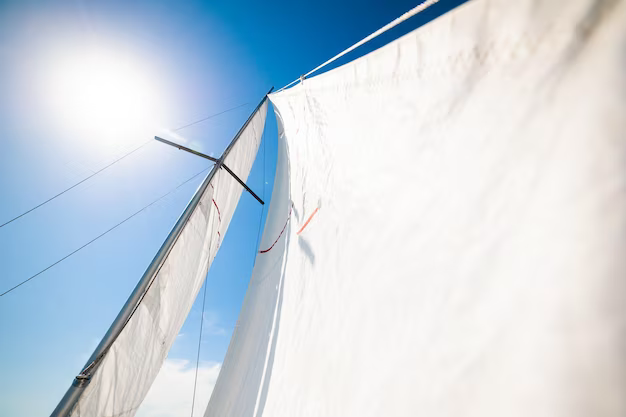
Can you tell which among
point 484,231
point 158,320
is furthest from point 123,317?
point 484,231

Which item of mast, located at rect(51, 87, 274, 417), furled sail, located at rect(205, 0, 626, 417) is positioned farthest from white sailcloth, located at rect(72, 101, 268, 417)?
furled sail, located at rect(205, 0, 626, 417)

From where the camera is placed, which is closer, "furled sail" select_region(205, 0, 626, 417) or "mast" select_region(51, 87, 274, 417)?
"furled sail" select_region(205, 0, 626, 417)

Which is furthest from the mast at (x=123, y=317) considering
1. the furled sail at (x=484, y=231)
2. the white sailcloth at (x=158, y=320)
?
the furled sail at (x=484, y=231)

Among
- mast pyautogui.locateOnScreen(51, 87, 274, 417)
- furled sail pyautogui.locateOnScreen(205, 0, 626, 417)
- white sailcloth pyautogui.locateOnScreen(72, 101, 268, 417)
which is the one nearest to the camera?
furled sail pyautogui.locateOnScreen(205, 0, 626, 417)

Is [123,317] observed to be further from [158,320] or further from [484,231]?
[484,231]

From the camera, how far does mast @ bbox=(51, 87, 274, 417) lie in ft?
4.54

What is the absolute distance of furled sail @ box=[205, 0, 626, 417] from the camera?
331 millimetres

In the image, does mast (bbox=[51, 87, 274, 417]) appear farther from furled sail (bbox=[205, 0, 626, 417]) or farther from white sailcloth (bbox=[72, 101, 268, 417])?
furled sail (bbox=[205, 0, 626, 417])

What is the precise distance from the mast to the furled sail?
1.20 meters

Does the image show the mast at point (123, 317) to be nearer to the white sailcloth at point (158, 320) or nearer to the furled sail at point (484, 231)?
the white sailcloth at point (158, 320)

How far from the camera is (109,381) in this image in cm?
163

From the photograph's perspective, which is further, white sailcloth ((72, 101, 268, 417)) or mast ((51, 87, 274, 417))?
white sailcloth ((72, 101, 268, 417))

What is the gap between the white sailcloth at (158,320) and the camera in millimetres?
1620

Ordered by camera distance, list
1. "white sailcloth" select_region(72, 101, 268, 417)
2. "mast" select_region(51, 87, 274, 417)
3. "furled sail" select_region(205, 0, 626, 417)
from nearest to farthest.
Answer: "furled sail" select_region(205, 0, 626, 417) < "mast" select_region(51, 87, 274, 417) < "white sailcloth" select_region(72, 101, 268, 417)
